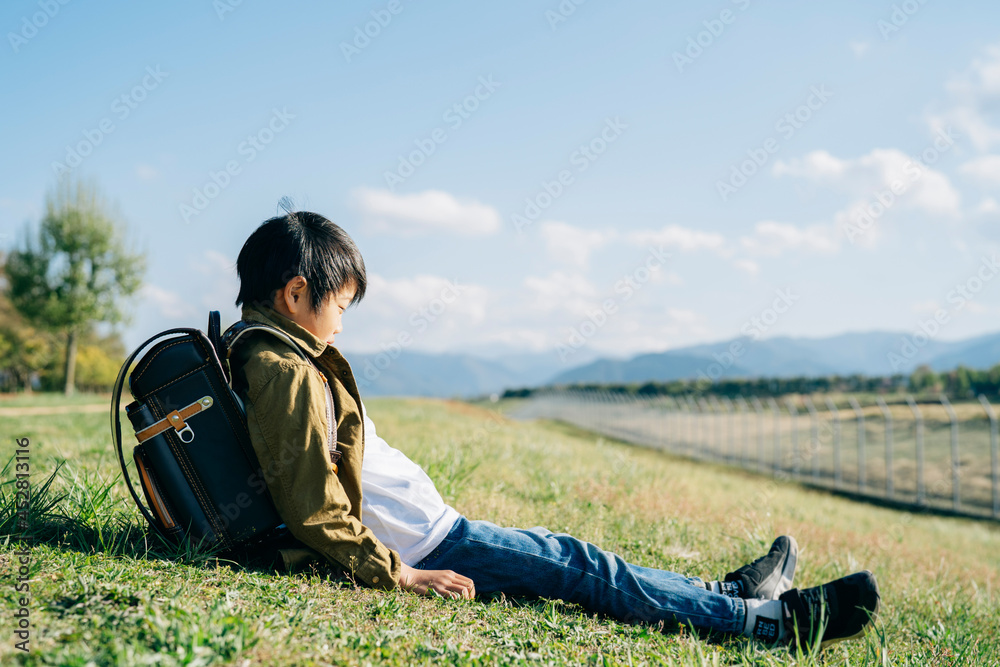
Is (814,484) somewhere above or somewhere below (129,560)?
below

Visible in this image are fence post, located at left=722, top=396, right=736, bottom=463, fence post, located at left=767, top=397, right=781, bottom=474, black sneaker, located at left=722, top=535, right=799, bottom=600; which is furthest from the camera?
fence post, located at left=722, top=396, right=736, bottom=463

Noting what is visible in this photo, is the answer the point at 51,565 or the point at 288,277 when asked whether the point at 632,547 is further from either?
the point at 51,565

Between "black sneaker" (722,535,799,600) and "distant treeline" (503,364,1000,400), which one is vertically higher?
"black sneaker" (722,535,799,600)

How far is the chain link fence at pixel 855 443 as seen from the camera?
544 inches

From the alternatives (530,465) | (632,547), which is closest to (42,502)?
(632,547)

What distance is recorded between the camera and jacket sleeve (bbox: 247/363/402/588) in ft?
7.24

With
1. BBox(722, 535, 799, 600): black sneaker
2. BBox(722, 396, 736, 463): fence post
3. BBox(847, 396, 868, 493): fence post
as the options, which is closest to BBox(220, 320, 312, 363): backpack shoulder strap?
BBox(722, 535, 799, 600): black sneaker

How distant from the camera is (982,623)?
3992mm

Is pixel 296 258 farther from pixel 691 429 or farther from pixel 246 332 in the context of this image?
pixel 691 429

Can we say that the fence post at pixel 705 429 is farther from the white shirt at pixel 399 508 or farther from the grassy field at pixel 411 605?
the white shirt at pixel 399 508

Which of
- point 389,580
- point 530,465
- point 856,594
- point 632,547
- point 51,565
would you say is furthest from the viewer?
point 530,465

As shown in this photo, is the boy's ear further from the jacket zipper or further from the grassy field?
the grassy field

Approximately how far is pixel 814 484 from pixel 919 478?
10.7 feet

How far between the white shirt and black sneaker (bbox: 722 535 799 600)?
1323mm
